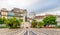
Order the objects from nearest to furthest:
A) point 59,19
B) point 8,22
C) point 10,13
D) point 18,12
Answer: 1. point 8,22
2. point 59,19
3. point 10,13
4. point 18,12

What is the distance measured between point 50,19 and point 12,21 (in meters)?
17.0

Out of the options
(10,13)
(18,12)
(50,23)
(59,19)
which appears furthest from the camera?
(18,12)

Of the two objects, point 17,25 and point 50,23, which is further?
point 50,23

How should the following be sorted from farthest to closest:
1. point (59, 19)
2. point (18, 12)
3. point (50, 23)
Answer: point (18, 12) → point (59, 19) → point (50, 23)

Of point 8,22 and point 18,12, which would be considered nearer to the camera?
point 8,22

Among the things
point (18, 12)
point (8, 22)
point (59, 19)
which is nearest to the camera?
point (8, 22)

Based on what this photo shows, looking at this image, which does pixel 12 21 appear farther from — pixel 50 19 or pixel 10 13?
pixel 10 13

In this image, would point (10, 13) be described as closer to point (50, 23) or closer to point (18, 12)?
point (18, 12)

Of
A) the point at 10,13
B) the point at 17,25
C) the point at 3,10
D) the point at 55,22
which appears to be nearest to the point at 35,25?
the point at 17,25

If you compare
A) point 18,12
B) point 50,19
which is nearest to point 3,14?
point 18,12

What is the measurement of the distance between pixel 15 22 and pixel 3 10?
30187 millimetres

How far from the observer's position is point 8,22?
48125 millimetres

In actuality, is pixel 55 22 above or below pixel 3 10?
below

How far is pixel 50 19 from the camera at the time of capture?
59.7 metres
